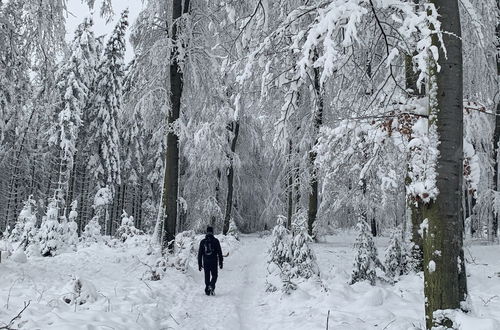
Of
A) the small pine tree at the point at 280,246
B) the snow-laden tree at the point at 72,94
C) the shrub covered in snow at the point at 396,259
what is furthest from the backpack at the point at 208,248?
the snow-laden tree at the point at 72,94

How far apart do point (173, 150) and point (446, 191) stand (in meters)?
9.17

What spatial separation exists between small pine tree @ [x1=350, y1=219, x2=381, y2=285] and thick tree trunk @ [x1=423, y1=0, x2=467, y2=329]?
4.38 meters

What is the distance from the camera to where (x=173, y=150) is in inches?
475

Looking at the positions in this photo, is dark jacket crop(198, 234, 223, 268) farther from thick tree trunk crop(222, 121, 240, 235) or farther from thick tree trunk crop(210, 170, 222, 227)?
thick tree trunk crop(210, 170, 222, 227)

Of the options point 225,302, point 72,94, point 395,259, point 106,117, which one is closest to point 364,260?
point 395,259

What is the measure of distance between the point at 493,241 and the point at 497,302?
10.8 meters

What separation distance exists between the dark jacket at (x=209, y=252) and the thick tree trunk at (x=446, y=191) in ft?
19.7

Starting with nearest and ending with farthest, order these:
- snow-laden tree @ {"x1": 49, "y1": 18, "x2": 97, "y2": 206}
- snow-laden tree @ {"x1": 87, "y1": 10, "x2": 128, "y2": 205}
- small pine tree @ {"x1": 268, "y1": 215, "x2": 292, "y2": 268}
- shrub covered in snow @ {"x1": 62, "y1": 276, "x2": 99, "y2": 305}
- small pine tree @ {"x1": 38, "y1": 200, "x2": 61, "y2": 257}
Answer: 1. shrub covered in snow @ {"x1": 62, "y1": 276, "x2": 99, "y2": 305}
2. small pine tree @ {"x1": 268, "y1": 215, "x2": 292, "y2": 268}
3. small pine tree @ {"x1": 38, "y1": 200, "x2": 61, "y2": 257}
4. snow-laden tree @ {"x1": 49, "y1": 18, "x2": 97, "y2": 206}
5. snow-laden tree @ {"x1": 87, "y1": 10, "x2": 128, "y2": 205}

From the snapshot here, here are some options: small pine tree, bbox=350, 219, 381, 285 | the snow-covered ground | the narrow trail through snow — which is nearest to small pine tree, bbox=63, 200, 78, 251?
the snow-covered ground

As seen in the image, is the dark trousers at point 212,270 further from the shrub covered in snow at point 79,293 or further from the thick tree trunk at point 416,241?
the thick tree trunk at point 416,241

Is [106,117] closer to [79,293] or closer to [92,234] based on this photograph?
[92,234]

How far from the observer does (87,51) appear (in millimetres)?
24078

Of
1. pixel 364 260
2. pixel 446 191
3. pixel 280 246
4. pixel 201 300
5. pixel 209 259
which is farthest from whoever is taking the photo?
pixel 280 246

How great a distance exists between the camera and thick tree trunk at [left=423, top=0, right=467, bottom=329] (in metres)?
3.96
